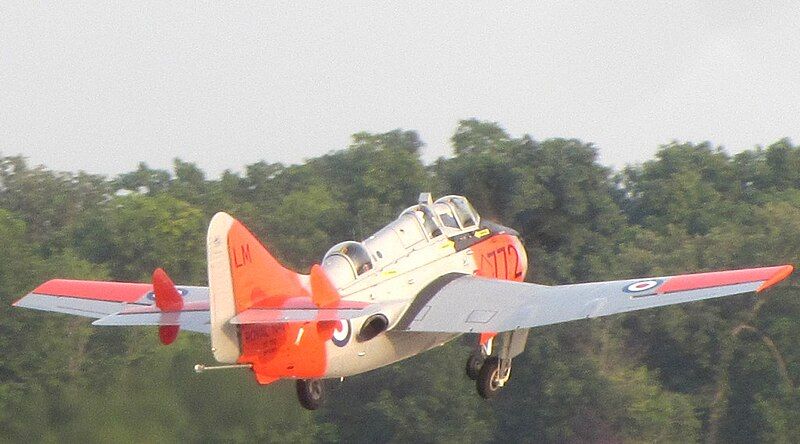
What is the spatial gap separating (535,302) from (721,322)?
30.4 metres

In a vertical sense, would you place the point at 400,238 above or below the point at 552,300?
above

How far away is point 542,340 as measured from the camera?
58531 millimetres

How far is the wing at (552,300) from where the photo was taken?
1175 inches

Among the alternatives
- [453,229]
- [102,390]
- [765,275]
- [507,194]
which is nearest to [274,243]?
[507,194]

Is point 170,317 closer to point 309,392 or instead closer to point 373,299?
point 309,392

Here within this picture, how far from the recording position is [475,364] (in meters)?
32.2

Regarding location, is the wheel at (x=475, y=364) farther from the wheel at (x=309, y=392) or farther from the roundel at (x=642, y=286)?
the wheel at (x=309, y=392)

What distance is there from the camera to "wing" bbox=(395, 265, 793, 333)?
29844 mm

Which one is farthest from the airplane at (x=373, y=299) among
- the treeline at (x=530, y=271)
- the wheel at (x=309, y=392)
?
the treeline at (x=530, y=271)

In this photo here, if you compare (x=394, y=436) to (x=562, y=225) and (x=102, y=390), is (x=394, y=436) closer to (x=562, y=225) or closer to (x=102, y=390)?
(x=562, y=225)

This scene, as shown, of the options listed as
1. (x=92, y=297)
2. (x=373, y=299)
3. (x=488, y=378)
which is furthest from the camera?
(x=92, y=297)

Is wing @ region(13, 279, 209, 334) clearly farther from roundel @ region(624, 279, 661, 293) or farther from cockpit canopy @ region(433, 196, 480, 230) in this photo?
roundel @ region(624, 279, 661, 293)

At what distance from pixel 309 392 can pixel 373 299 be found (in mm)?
1700

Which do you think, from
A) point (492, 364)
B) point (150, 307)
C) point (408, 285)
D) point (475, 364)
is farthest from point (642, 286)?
point (150, 307)
